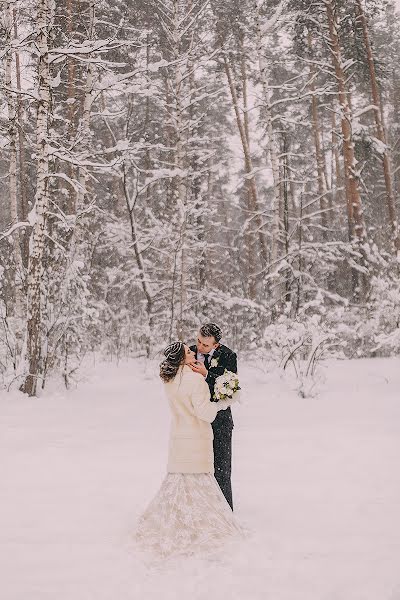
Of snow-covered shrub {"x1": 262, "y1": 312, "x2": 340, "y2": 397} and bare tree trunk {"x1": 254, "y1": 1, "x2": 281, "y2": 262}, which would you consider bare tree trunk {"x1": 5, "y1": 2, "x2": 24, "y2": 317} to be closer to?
snow-covered shrub {"x1": 262, "y1": 312, "x2": 340, "y2": 397}

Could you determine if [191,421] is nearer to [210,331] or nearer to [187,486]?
[187,486]

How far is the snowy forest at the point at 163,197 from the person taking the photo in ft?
35.8

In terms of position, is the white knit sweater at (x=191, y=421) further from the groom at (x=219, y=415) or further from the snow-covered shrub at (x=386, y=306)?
the snow-covered shrub at (x=386, y=306)

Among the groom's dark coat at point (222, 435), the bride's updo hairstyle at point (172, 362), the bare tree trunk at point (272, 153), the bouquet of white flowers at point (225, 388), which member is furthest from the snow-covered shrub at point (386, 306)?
the bride's updo hairstyle at point (172, 362)

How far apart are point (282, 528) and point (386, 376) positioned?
821cm

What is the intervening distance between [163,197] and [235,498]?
20239 millimetres

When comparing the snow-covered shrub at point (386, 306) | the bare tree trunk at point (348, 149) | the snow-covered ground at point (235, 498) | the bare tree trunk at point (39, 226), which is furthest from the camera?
the bare tree trunk at point (348, 149)

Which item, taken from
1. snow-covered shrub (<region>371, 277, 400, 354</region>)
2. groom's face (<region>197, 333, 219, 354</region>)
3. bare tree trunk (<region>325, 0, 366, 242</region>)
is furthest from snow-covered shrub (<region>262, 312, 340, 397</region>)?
groom's face (<region>197, 333, 219, 354</region>)

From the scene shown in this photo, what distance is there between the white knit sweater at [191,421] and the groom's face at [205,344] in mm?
523

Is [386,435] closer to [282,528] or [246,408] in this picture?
[246,408]

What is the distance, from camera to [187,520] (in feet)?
13.7

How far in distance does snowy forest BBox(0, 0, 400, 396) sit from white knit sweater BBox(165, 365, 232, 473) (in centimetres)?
635

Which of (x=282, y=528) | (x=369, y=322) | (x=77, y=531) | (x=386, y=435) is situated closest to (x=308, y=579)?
(x=282, y=528)

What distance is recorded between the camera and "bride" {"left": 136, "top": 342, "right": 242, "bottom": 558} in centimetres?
417
